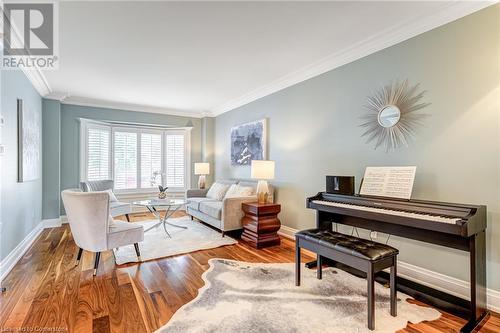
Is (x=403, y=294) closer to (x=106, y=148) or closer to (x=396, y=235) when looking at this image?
(x=396, y=235)

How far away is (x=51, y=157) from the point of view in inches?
195

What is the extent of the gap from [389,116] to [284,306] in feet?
7.26

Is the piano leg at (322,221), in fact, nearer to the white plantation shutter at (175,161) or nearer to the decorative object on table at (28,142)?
the decorative object on table at (28,142)

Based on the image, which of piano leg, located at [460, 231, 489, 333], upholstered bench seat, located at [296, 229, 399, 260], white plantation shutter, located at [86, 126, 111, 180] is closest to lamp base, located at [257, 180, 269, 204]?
upholstered bench seat, located at [296, 229, 399, 260]

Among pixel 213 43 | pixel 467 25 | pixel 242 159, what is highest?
pixel 213 43

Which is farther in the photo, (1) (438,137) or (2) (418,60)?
(2) (418,60)

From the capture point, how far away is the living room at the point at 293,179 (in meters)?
2.05

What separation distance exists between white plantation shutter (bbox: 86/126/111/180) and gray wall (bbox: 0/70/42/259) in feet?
5.92

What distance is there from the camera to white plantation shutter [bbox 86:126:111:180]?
5.74m

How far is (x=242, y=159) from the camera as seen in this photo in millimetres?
5430

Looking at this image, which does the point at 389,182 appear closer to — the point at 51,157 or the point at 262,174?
the point at 262,174

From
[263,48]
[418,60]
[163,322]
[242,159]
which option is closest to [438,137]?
[418,60]

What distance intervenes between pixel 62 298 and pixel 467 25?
434 centimetres

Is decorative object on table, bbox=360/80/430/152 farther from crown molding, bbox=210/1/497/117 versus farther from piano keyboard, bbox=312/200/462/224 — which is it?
piano keyboard, bbox=312/200/462/224
